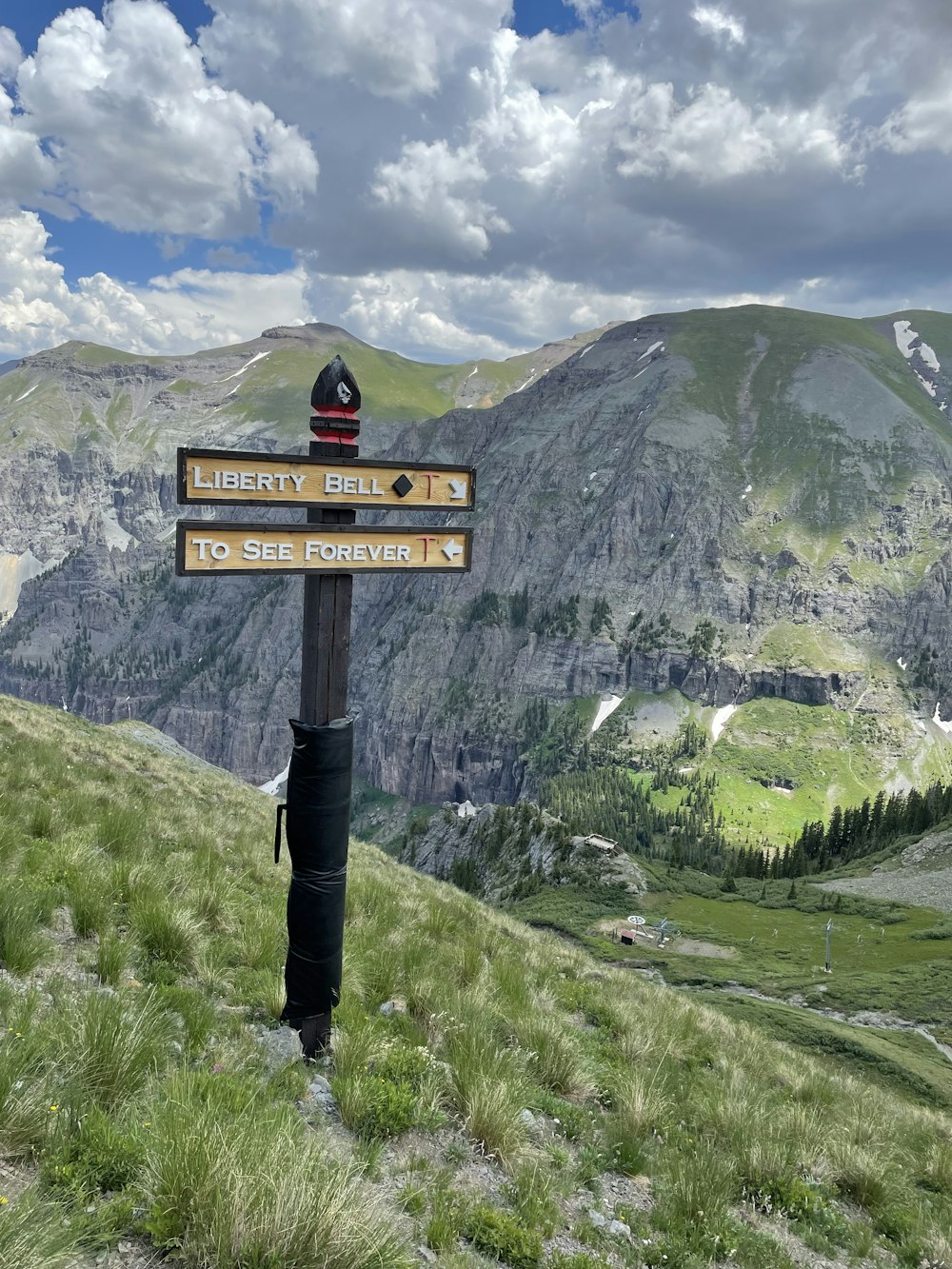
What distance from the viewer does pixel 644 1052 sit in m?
9.59

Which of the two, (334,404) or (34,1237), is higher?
(334,404)

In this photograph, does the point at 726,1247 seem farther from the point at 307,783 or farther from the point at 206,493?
the point at 206,493

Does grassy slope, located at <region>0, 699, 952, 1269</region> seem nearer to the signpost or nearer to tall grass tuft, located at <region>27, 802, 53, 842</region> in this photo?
tall grass tuft, located at <region>27, 802, 53, 842</region>

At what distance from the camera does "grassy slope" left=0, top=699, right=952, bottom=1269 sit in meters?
4.19

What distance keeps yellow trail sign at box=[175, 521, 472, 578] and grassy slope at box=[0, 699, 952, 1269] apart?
3.87m

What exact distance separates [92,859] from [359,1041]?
483 centimetres

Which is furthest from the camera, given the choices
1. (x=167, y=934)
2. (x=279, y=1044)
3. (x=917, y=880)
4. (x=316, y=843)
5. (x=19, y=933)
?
(x=917, y=880)

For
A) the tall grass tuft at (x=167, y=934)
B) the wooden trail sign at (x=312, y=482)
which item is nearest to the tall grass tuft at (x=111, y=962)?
the tall grass tuft at (x=167, y=934)

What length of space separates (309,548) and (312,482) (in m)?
0.69

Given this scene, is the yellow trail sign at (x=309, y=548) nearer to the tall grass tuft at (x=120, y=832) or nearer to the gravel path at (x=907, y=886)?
the tall grass tuft at (x=120, y=832)

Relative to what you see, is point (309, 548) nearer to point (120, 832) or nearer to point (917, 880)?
point (120, 832)

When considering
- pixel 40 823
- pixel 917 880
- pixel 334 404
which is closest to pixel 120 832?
pixel 40 823

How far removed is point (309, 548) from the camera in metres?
7.58

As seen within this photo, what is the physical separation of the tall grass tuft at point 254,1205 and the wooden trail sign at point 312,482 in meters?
4.87
